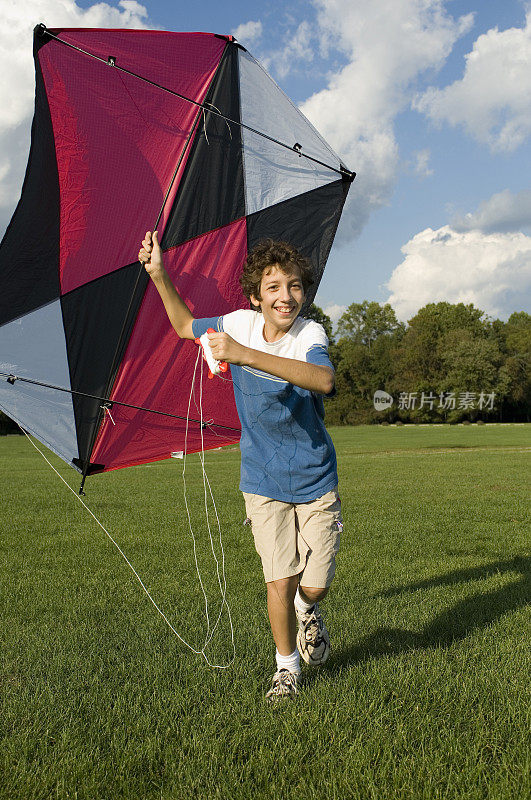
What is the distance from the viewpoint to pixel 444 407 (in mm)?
66250

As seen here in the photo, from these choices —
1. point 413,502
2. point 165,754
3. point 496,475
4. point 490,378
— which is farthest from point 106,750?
point 490,378

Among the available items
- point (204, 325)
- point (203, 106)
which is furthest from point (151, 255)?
point (203, 106)

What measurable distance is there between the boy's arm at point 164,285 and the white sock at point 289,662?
1.90 m

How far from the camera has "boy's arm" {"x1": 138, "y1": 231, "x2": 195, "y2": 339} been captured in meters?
3.87

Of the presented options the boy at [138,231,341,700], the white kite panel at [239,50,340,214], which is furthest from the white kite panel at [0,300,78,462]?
the white kite panel at [239,50,340,214]

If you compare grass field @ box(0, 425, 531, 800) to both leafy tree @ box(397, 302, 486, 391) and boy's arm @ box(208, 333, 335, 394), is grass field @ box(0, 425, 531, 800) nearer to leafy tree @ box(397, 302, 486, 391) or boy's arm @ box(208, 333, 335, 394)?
boy's arm @ box(208, 333, 335, 394)

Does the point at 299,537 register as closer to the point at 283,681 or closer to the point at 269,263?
the point at 283,681

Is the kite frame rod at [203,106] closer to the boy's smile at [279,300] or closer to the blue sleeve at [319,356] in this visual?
the boy's smile at [279,300]

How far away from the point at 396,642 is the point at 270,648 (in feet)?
2.74

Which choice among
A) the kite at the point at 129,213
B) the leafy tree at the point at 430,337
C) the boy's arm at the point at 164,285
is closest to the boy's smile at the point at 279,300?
the boy's arm at the point at 164,285

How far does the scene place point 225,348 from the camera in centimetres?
287

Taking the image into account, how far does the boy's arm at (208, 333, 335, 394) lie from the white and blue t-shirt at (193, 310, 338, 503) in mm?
521

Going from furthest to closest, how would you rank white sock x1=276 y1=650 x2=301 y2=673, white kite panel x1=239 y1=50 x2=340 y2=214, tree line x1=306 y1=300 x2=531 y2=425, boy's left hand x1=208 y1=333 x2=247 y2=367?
1. tree line x1=306 y1=300 x2=531 y2=425
2. white kite panel x1=239 y1=50 x2=340 y2=214
3. white sock x1=276 y1=650 x2=301 y2=673
4. boy's left hand x1=208 y1=333 x2=247 y2=367

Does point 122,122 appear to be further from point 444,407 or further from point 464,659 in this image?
point 444,407
